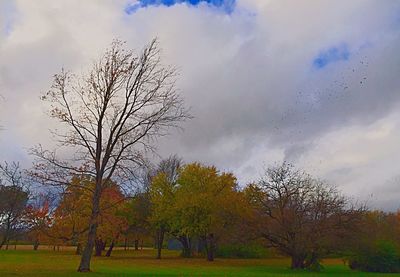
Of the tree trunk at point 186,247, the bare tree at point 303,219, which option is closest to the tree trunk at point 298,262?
the bare tree at point 303,219

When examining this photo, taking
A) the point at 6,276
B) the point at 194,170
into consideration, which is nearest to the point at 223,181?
the point at 194,170

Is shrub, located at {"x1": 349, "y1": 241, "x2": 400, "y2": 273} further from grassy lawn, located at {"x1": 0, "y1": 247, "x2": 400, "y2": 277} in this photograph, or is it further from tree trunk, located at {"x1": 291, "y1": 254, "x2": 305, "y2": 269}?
tree trunk, located at {"x1": 291, "y1": 254, "x2": 305, "y2": 269}

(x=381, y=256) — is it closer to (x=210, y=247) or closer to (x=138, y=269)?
(x=210, y=247)

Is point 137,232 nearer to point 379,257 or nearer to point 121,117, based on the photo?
point 379,257

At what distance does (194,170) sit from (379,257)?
28.2m

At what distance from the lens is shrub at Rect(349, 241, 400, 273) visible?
4972cm

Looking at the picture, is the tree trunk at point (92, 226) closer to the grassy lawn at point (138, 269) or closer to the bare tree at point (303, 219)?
the grassy lawn at point (138, 269)

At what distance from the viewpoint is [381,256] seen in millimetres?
49938

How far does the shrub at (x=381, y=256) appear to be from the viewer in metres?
49.7

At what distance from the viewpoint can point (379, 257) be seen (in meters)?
50.1

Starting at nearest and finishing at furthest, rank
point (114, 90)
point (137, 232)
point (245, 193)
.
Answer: point (114, 90) < point (245, 193) < point (137, 232)

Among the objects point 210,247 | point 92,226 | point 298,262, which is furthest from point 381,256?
point 92,226

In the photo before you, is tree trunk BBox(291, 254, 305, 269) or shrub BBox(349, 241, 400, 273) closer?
shrub BBox(349, 241, 400, 273)

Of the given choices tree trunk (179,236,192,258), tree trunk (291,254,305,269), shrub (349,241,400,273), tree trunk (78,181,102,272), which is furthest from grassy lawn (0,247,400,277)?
tree trunk (179,236,192,258)
